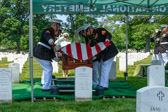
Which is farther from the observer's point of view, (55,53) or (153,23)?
(153,23)

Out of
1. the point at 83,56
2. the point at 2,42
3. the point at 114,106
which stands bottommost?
the point at 114,106

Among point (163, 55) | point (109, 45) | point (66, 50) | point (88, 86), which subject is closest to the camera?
point (88, 86)

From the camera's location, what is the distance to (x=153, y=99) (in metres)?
3.20

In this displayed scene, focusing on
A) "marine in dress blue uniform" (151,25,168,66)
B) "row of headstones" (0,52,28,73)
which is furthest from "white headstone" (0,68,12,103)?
"row of headstones" (0,52,28,73)

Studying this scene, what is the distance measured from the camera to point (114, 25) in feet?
160

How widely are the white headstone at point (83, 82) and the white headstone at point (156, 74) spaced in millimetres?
1864

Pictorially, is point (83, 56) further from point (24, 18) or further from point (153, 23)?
point (24, 18)

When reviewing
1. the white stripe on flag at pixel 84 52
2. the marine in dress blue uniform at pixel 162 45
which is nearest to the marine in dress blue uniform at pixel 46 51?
the white stripe on flag at pixel 84 52

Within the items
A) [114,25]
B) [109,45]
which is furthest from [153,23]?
[109,45]

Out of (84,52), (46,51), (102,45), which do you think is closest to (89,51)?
(84,52)

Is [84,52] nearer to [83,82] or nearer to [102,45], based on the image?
[102,45]

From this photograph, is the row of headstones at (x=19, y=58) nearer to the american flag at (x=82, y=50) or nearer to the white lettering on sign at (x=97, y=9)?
the white lettering on sign at (x=97, y=9)

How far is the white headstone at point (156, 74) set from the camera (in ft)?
22.9

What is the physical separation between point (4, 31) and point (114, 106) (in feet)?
151
